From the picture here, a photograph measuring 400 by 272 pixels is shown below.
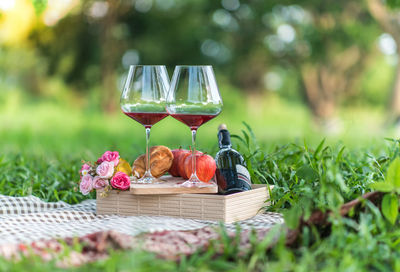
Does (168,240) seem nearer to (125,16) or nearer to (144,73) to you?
(144,73)

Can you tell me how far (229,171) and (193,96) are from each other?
15.9 inches

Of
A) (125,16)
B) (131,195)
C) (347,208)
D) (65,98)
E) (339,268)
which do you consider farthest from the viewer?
(65,98)

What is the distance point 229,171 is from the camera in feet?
7.52

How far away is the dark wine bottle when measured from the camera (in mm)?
2262

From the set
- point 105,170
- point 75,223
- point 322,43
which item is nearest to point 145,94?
point 105,170

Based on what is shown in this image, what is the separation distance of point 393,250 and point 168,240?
2.44 feet

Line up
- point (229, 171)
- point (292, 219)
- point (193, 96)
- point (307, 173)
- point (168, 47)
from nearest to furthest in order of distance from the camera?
point (292, 219), point (193, 96), point (229, 171), point (307, 173), point (168, 47)

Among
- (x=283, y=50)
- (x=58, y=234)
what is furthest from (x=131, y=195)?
(x=283, y=50)

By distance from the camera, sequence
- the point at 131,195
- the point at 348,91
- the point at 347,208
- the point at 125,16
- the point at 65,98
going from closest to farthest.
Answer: the point at 347,208
the point at 131,195
the point at 125,16
the point at 65,98
the point at 348,91

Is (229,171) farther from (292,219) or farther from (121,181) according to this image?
(292,219)

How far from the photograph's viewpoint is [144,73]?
226 cm

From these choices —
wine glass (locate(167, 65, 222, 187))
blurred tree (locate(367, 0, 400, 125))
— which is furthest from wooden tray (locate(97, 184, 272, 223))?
blurred tree (locate(367, 0, 400, 125))

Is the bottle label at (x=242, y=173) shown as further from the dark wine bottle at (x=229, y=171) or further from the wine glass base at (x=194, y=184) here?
the wine glass base at (x=194, y=184)

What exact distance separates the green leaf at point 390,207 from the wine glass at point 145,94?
3.17 feet
